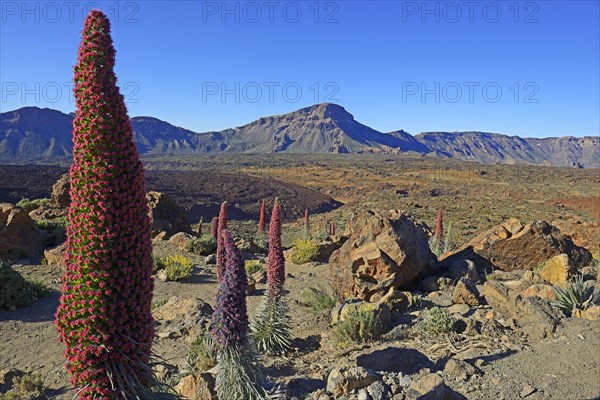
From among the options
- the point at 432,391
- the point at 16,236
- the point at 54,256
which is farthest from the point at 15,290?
the point at 432,391

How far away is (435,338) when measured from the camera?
5824 mm

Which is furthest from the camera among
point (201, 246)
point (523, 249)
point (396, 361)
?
point (201, 246)

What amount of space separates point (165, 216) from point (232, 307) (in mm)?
15654

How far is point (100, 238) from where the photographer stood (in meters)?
2.43

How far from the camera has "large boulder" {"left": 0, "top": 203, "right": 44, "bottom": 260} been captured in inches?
460

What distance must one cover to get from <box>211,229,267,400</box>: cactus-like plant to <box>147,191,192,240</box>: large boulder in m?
13.6

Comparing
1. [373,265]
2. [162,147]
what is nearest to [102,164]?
[373,265]

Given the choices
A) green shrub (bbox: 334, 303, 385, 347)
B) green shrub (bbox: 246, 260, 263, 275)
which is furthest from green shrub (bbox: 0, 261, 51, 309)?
green shrub (bbox: 334, 303, 385, 347)

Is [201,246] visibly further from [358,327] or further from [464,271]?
[358,327]

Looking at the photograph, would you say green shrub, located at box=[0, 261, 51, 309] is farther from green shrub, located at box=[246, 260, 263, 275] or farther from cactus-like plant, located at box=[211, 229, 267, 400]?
cactus-like plant, located at box=[211, 229, 267, 400]

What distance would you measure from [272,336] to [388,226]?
364 cm

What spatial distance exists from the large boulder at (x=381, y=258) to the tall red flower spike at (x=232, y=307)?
4.54 meters

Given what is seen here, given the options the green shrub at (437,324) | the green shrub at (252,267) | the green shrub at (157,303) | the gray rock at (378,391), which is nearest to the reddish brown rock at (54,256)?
the green shrub at (157,303)

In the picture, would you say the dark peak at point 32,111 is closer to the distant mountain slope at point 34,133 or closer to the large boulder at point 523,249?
the distant mountain slope at point 34,133
